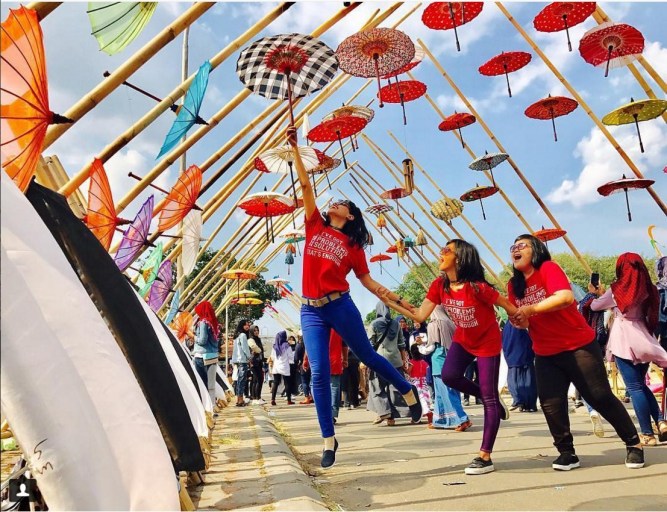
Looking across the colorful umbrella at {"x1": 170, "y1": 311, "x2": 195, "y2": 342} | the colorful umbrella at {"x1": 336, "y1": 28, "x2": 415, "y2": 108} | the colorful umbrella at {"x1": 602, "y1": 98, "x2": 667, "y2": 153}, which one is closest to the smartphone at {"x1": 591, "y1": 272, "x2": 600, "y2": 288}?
the colorful umbrella at {"x1": 602, "y1": 98, "x2": 667, "y2": 153}

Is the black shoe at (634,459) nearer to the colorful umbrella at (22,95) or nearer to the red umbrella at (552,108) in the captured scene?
the colorful umbrella at (22,95)

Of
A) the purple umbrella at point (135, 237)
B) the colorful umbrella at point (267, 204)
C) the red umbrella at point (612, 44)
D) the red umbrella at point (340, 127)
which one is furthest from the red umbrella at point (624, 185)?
the purple umbrella at point (135, 237)

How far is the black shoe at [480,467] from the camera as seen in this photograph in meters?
3.99

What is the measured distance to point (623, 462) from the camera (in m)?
4.30

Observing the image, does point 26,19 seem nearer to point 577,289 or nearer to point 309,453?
point 309,453

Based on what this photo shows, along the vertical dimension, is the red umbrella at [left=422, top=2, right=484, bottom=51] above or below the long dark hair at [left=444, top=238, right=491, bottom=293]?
above

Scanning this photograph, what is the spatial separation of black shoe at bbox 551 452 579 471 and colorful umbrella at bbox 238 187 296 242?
303 inches

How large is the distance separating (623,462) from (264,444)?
3.08 m

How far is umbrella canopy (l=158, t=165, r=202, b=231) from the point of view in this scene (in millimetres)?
6895

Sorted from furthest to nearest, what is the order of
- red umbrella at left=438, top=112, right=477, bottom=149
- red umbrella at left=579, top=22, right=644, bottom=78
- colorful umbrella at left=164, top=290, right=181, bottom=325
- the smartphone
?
1. red umbrella at left=438, top=112, right=477, bottom=149
2. colorful umbrella at left=164, top=290, right=181, bottom=325
3. red umbrella at left=579, top=22, right=644, bottom=78
4. the smartphone

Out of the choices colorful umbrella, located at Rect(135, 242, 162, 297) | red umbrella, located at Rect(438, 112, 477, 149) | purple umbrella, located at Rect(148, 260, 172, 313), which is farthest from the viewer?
red umbrella, located at Rect(438, 112, 477, 149)

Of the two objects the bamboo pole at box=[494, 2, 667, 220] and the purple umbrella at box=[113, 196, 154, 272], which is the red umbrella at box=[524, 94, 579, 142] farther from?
the purple umbrella at box=[113, 196, 154, 272]

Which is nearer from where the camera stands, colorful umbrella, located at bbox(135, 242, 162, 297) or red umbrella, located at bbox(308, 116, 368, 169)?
colorful umbrella, located at bbox(135, 242, 162, 297)

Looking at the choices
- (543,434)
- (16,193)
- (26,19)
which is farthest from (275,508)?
(543,434)
